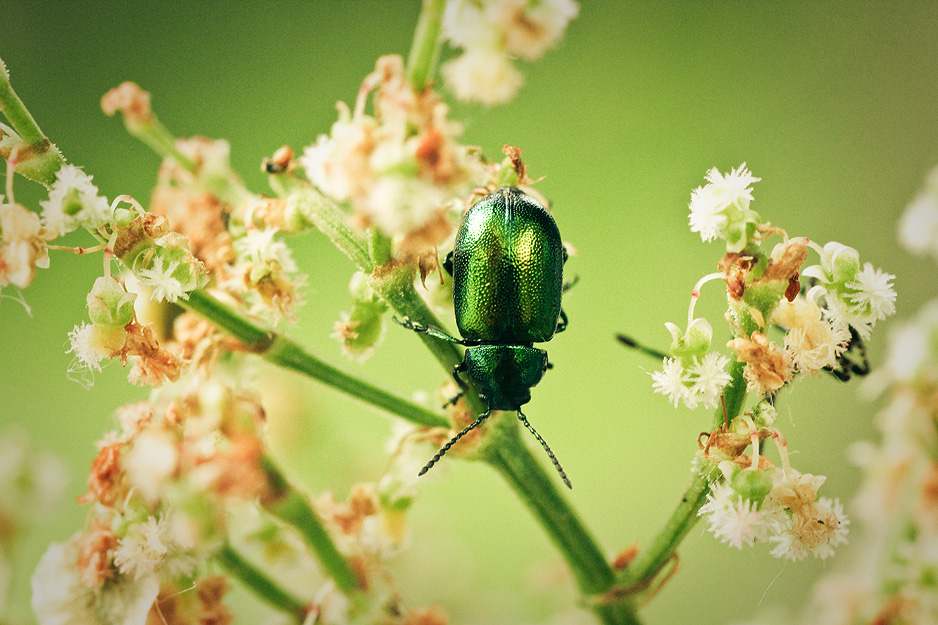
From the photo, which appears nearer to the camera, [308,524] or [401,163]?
[401,163]

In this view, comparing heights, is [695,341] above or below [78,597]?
above

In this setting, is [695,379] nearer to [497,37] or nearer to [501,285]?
[501,285]

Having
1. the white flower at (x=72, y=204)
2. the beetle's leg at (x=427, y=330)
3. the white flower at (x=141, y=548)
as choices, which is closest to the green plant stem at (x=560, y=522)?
the beetle's leg at (x=427, y=330)

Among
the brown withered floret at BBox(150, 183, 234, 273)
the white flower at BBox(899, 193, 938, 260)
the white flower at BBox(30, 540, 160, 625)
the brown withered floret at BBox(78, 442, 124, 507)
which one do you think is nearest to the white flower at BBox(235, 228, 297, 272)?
the brown withered floret at BBox(150, 183, 234, 273)

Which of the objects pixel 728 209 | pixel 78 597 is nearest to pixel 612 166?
pixel 728 209

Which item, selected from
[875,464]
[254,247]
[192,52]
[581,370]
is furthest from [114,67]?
[875,464]

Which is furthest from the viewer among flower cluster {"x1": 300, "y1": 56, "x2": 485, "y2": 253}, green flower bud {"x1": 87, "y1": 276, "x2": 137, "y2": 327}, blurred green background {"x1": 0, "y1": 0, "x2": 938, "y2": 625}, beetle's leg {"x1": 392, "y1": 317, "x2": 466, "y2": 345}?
blurred green background {"x1": 0, "y1": 0, "x2": 938, "y2": 625}

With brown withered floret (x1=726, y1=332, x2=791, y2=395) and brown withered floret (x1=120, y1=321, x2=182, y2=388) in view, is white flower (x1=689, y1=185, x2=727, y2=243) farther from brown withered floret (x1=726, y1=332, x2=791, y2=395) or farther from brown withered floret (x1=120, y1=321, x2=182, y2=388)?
brown withered floret (x1=120, y1=321, x2=182, y2=388)
